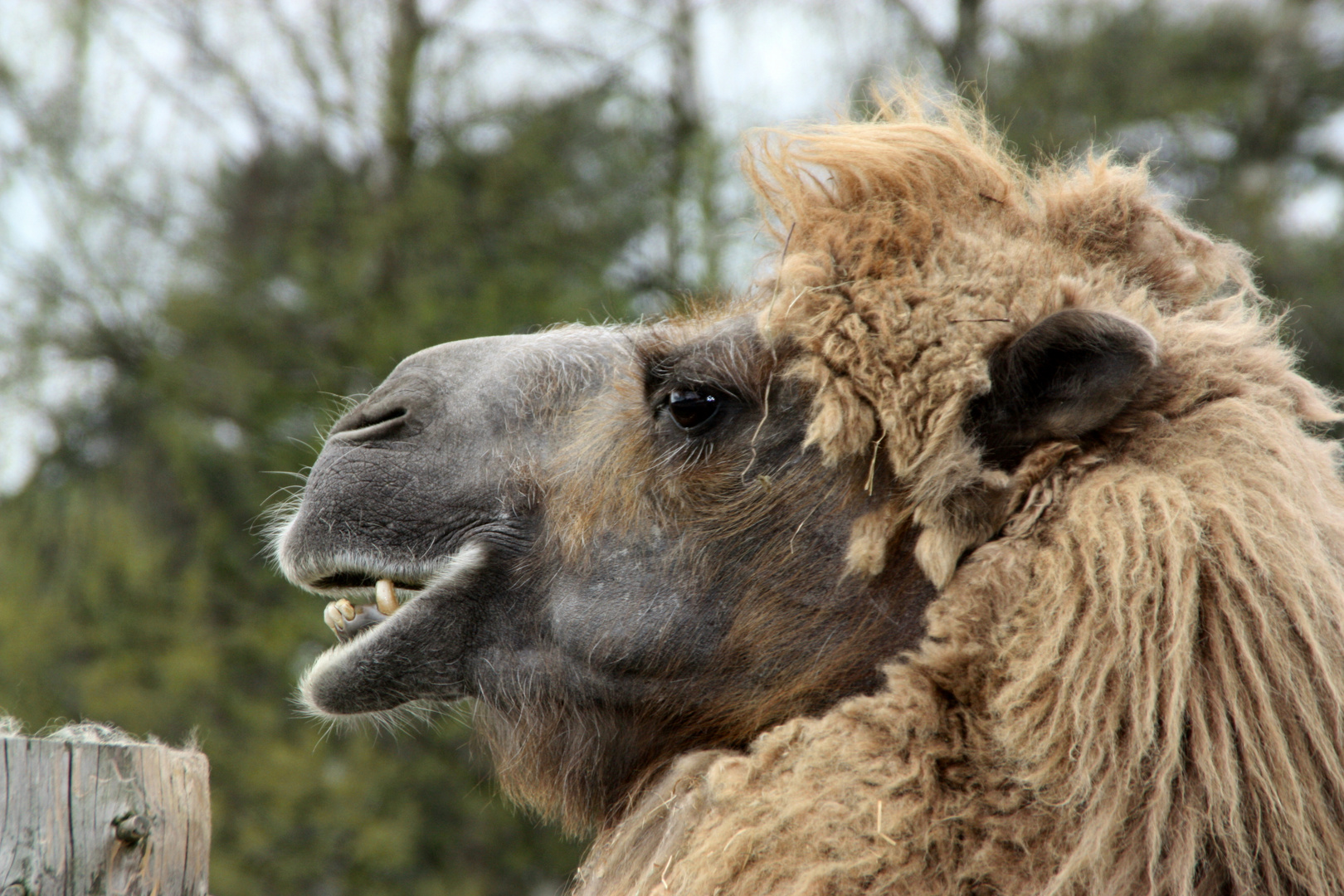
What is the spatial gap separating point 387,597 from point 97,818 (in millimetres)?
729

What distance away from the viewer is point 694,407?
2393 mm

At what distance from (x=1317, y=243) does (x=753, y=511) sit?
8.28 metres

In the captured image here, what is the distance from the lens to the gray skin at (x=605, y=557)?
223 cm

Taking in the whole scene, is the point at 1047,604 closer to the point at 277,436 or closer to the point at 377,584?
the point at 377,584

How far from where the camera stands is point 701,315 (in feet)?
8.90

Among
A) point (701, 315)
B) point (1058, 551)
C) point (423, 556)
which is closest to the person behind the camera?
point (1058, 551)

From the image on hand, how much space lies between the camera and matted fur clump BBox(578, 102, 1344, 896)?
71.2 inches

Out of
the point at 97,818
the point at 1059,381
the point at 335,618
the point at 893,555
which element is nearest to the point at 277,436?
the point at 335,618

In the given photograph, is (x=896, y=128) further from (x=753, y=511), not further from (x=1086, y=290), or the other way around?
(x=753, y=511)

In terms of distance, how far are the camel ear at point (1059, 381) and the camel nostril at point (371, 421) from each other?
4.10ft

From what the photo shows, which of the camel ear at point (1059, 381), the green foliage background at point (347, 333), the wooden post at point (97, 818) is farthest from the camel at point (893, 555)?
the green foliage background at point (347, 333)

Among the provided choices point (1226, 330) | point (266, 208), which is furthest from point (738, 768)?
point (266, 208)

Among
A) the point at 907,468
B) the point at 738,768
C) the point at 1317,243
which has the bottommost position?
the point at 738,768

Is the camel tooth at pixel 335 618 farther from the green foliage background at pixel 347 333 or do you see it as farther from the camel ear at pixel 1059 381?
the green foliage background at pixel 347 333
